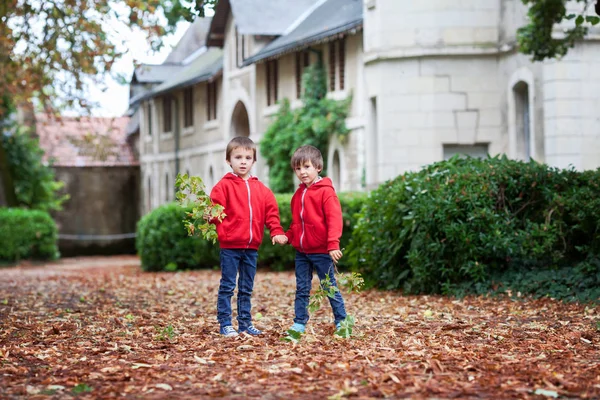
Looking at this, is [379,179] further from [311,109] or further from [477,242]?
[477,242]

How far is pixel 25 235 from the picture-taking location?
90.7ft

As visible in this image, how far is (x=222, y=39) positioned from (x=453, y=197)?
75.3 feet

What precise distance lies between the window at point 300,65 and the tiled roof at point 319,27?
1.57 feet

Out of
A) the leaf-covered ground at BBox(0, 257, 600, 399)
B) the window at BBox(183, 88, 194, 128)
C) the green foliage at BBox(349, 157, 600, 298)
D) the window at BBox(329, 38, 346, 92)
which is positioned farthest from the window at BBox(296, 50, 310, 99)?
the leaf-covered ground at BBox(0, 257, 600, 399)

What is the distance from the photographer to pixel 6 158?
2966 centimetres

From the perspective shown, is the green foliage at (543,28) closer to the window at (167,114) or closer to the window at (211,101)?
the window at (211,101)

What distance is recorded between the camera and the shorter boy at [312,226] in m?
7.69

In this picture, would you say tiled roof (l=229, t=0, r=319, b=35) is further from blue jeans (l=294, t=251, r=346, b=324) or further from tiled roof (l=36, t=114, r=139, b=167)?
blue jeans (l=294, t=251, r=346, b=324)

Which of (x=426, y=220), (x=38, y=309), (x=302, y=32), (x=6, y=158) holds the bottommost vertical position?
(x=38, y=309)

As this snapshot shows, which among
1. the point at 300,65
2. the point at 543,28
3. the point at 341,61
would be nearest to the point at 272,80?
the point at 300,65

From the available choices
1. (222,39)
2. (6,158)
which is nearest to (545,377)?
(6,158)

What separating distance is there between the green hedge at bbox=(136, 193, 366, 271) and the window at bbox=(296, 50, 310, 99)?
682cm

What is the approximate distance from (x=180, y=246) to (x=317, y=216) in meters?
12.4

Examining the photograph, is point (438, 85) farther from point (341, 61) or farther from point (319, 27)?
point (319, 27)
